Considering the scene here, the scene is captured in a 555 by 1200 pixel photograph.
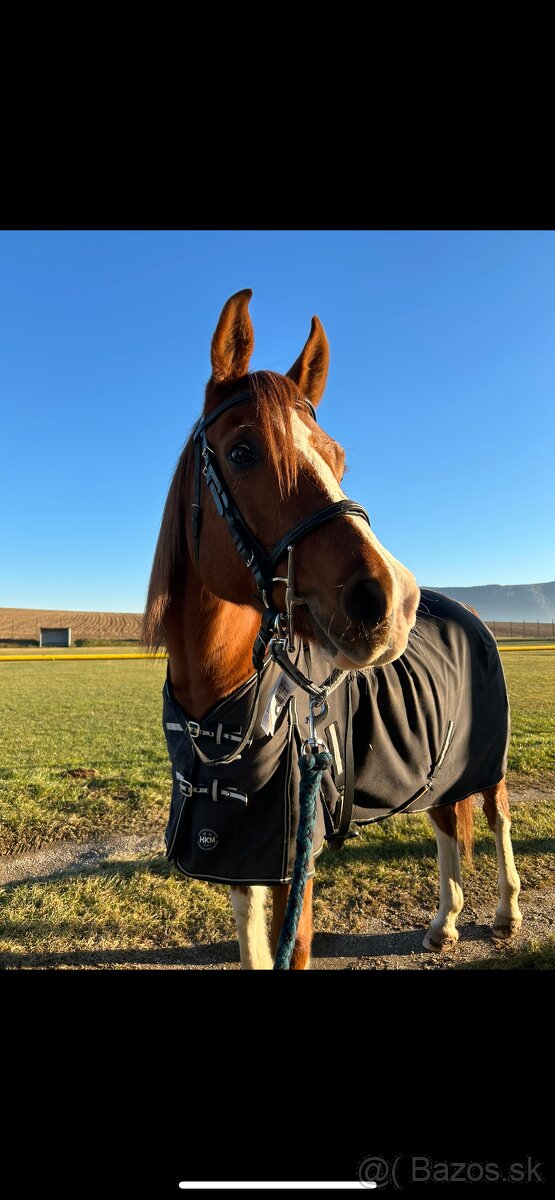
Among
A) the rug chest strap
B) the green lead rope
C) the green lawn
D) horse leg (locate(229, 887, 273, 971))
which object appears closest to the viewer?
the green lead rope

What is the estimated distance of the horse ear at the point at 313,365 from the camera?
7.14ft

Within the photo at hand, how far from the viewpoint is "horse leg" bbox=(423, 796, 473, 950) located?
3402 mm

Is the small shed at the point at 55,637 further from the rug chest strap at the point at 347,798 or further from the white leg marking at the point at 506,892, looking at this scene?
the rug chest strap at the point at 347,798

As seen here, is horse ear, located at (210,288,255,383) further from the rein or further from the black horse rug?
the black horse rug

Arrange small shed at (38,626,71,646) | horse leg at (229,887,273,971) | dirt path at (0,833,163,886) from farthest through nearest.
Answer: small shed at (38,626,71,646) → dirt path at (0,833,163,886) → horse leg at (229,887,273,971)

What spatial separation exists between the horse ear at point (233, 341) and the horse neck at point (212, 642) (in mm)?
789

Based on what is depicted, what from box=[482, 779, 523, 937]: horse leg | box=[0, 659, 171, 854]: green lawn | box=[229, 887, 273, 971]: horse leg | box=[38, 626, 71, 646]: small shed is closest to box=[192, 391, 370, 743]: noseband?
box=[0, 659, 171, 854]: green lawn

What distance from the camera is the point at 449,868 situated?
365 centimetres

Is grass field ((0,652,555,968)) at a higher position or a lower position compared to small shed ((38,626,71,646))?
lower

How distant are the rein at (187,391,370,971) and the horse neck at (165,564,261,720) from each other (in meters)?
0.13

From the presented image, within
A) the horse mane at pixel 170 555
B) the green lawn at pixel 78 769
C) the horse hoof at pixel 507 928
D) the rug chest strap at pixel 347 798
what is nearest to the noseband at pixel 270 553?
the horse mane at pixel 170 555
